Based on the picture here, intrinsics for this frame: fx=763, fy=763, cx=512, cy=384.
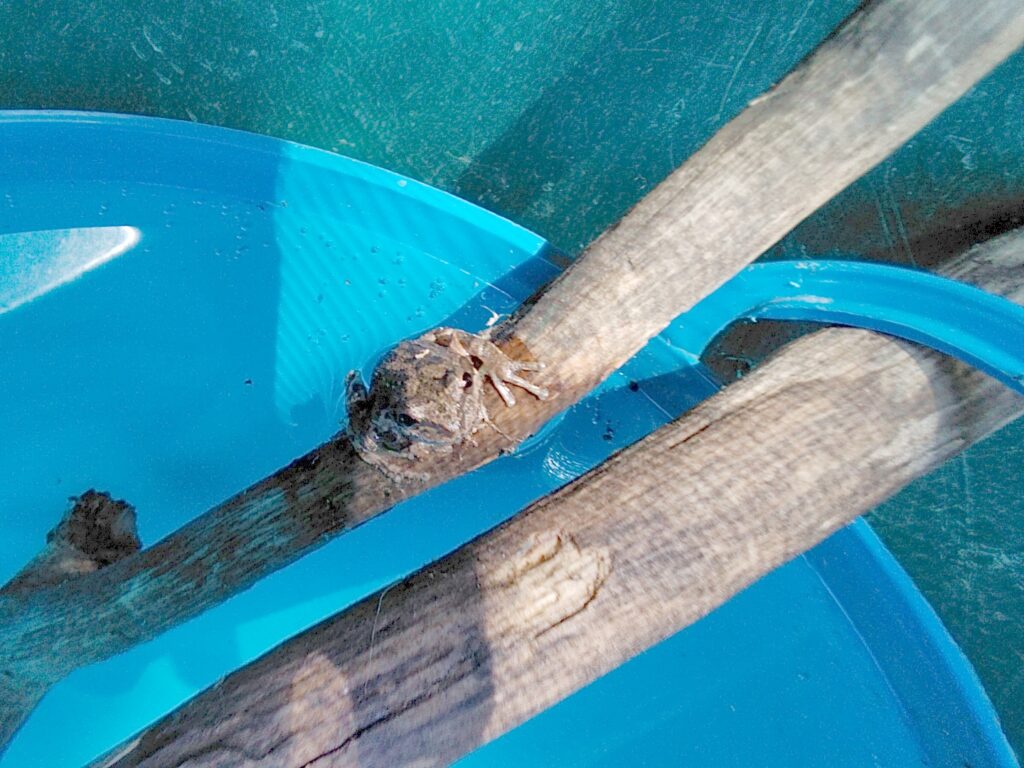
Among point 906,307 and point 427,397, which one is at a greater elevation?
point 427,397

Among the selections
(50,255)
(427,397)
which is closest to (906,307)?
(427,397)

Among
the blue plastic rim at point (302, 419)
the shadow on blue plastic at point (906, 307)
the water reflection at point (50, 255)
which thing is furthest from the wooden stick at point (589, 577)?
the water reflection at point (50, 255)

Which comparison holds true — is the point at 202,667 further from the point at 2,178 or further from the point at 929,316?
the point at 929,316

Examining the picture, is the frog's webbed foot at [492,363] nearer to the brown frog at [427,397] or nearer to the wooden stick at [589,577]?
the brown frog at [427,397]

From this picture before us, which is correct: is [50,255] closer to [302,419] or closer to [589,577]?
[302,419]

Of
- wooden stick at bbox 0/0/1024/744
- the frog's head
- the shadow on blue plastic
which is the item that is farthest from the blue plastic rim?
the frog's head

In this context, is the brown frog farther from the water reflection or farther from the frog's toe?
the water reflection
